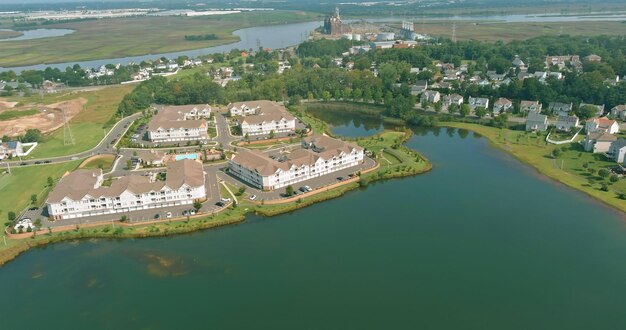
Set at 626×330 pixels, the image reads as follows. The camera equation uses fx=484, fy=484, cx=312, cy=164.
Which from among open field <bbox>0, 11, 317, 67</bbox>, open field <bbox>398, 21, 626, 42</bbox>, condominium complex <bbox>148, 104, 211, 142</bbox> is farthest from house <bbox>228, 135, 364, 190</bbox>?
open field <bbox>398, 21, 626, 42</bbox>

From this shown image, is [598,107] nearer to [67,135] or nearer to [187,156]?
[187,156]

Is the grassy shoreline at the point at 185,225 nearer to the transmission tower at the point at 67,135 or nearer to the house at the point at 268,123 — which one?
the house at the point at 268,123

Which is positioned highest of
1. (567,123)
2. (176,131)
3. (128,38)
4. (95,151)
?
(128,38)

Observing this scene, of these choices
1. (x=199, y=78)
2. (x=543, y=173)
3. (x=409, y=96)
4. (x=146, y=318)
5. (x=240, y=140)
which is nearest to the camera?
(x=146, y=318)

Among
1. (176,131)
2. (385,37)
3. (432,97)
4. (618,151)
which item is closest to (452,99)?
(432,97)

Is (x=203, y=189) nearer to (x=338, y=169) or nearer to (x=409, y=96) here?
(x=338, y=169)

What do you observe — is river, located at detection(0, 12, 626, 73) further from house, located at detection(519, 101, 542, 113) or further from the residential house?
house, located at detection(519, 101, 542, 113)

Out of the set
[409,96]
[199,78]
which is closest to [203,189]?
[409,96]
